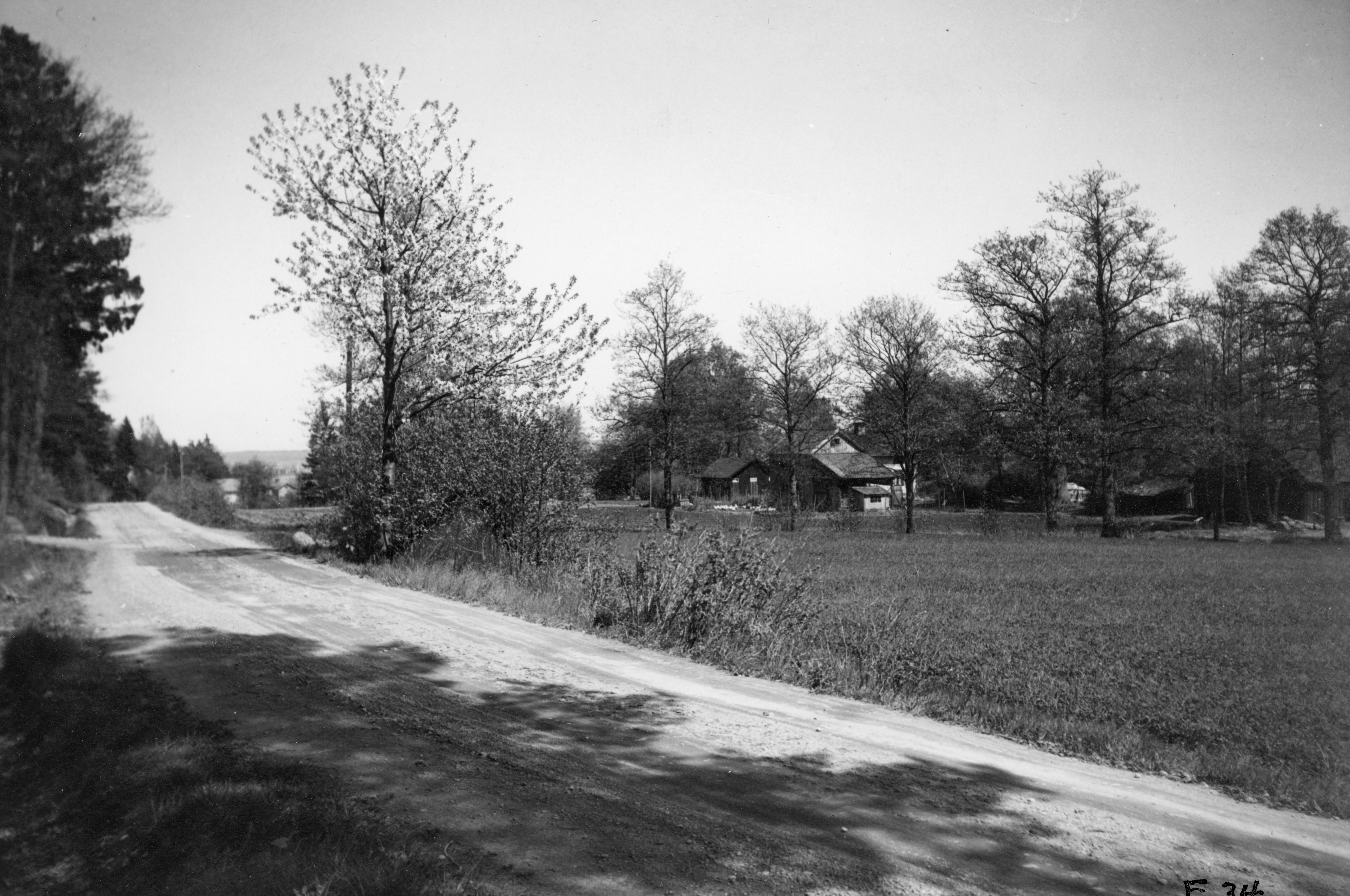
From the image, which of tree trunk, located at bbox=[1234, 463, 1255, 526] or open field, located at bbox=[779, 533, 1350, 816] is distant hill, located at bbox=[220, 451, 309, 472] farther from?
tree trunk, located at bbox=[1234, 463, 1255, 526]

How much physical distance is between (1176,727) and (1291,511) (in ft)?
137

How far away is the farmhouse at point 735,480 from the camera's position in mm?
68125

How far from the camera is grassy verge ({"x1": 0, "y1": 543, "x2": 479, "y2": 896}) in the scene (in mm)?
3523

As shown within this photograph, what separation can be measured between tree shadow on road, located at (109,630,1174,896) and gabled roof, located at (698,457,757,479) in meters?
64.5

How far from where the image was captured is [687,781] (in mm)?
4801

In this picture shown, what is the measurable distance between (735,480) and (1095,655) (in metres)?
61.9

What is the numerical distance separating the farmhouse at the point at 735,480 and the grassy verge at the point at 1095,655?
47.5m

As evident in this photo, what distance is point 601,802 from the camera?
439 centimetres

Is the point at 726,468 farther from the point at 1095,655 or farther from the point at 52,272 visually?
the point at 52,272

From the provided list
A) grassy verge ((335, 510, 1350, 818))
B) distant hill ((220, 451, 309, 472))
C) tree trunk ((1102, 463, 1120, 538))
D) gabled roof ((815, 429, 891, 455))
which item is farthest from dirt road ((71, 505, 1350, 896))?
gabled roof ((815, 429, 891, 455))

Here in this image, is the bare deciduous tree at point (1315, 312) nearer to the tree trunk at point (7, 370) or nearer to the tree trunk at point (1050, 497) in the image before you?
the tree trunk at point (1050, 497)

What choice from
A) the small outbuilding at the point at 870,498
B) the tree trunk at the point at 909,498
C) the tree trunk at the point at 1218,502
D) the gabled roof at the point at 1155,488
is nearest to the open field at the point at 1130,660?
the tree trunk at the point at 1218,502

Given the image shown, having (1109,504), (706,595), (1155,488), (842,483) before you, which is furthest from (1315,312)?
(842,483)

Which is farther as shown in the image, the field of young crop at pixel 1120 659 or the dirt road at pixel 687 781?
the field of young crop at pixel 1120 659
